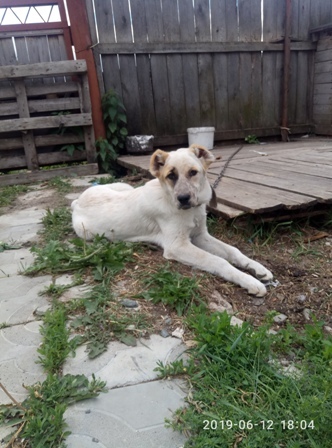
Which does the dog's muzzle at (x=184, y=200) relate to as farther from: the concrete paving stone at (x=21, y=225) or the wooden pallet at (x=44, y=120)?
the wooden pallet at (x=44, y=120)

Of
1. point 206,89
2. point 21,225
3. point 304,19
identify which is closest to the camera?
point 21,225

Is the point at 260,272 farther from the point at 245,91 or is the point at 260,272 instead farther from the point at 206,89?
the point at 245,91

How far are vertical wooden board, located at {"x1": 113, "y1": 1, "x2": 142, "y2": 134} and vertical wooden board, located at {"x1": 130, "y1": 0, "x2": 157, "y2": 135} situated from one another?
0.08 metres

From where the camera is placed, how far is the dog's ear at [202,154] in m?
3.05

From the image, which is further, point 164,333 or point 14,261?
point 14,261

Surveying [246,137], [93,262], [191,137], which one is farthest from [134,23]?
[93,262]

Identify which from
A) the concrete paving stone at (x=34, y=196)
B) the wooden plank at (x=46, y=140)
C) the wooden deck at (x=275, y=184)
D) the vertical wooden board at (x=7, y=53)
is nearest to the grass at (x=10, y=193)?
the concrete paving stone at (x=34, y=196)

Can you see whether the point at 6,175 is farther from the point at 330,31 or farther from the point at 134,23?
the point at 330,31

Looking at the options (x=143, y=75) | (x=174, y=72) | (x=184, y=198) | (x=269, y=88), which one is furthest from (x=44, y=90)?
(x=269, y=88)

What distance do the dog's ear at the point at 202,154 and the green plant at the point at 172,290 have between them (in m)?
1.14

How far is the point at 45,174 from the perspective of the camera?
6359 millimetres

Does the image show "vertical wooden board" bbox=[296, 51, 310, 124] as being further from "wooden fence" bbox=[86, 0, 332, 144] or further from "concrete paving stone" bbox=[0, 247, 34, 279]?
"concrete paving stone" bbox=[0, 247, 34, 279]

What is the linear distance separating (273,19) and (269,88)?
1.42m

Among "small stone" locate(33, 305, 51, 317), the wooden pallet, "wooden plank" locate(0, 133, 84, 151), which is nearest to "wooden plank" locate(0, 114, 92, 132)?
the wooden pallet
